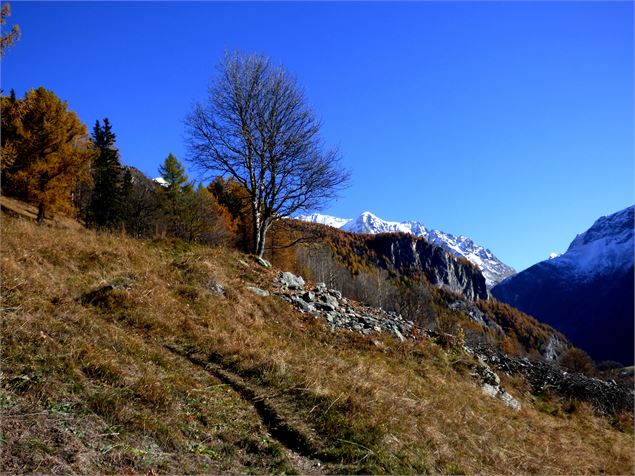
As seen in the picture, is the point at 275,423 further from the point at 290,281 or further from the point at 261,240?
the point at 261,240

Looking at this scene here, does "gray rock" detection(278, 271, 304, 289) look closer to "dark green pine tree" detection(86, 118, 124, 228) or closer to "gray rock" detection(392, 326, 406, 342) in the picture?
"gray rock" detection(392, 326, 406, 342)

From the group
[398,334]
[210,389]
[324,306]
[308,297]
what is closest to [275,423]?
[210,389]

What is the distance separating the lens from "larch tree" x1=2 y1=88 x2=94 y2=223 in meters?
27.5

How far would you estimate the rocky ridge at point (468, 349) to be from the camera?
13234 mm

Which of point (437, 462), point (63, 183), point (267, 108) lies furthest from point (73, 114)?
point (437, 462)

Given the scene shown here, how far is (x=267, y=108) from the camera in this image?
18.8 meters

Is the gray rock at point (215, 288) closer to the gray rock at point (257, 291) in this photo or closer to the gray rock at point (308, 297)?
the gray rock at point (257, 291)

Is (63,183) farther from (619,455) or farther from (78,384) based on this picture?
(619,455)

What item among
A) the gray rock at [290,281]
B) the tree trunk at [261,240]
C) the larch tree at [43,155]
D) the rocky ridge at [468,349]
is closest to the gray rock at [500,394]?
the rocky ridge at [468,349]

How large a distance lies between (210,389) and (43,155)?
94.5ft

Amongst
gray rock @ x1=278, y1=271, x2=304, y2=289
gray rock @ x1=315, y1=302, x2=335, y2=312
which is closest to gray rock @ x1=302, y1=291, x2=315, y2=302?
gray rock @ x1=315, y1=302, x2=335, y2=312

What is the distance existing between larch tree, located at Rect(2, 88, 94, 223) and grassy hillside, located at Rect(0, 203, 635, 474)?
1868 centimetres

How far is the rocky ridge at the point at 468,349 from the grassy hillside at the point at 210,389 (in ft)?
2.77

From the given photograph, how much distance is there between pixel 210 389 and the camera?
6617 millimetres
